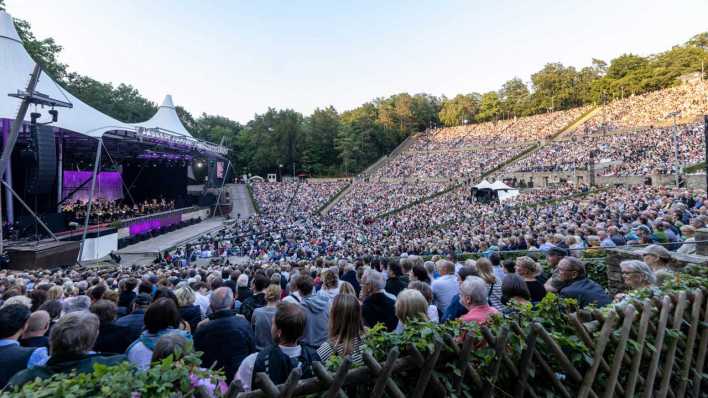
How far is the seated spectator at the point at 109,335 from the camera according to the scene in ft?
10.4

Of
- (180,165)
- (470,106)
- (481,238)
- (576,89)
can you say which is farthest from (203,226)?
(576,89)

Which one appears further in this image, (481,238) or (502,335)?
(481,238)

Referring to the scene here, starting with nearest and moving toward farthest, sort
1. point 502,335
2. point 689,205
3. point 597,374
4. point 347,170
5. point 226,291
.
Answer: point 502,335, point 597,374, point 226,291, point 689,205, point 347,170

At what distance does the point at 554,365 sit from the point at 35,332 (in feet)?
13.1

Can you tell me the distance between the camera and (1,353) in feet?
8.46

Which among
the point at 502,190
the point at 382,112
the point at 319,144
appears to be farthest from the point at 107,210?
the point at 382,112

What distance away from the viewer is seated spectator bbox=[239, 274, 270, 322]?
4.39 m

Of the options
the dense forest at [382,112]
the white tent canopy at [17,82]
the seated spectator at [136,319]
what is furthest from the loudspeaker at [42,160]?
the dense forest at [382,112]

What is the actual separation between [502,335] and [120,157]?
107 feet

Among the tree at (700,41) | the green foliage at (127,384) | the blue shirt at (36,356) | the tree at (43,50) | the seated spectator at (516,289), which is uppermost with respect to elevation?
the tree at (700,41)

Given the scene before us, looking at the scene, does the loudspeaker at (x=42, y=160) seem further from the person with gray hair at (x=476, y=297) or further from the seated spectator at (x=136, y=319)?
the person with gray hair at (x=476, y=297)

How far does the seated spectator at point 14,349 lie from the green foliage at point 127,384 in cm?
127

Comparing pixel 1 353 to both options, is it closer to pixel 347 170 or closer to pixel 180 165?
pixel 180 165

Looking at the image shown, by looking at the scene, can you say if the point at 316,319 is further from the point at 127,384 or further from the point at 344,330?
the point at 127,384
